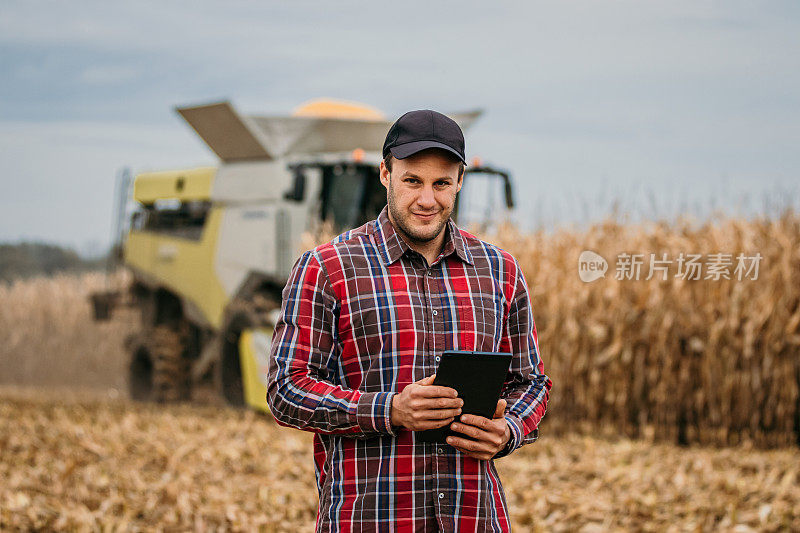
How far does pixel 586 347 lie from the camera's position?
8805 millimetres

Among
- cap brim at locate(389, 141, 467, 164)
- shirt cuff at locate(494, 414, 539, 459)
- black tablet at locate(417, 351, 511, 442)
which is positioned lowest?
shirt cuff at locate(494, 414, 539, 459)

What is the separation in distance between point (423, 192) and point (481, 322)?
0.36m

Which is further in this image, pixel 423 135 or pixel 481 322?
pixel 481 322

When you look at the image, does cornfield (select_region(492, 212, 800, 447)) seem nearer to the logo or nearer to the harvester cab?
the logo

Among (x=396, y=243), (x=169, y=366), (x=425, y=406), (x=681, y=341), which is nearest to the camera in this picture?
(x=425, y=406)

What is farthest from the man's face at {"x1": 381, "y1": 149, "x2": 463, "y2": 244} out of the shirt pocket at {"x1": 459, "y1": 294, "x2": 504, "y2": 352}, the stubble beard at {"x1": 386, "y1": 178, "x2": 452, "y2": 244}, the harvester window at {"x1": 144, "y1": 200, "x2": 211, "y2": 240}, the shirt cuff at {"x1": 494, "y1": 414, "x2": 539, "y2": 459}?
the harvester window at {"x1": 144, "y1": 200, "x2": 211, "y2": 240}

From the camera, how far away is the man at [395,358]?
2.09 metres

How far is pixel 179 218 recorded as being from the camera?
43.0 feet

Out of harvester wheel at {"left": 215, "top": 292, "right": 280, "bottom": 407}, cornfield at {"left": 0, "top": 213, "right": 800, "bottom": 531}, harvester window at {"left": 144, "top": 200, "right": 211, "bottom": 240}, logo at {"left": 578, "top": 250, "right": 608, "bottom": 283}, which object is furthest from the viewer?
harvester window at {"left": 144, "top": 200, "right": 211, "bottom": 240}

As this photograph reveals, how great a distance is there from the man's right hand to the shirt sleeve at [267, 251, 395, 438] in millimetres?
41

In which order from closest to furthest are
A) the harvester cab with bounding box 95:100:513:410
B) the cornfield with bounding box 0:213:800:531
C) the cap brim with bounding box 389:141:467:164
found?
the cap brim with bounding box 389:141:467:164 → the cornfield with bounding box 0:213:800:531 → the harvester cab with bounding box 95:100:513:410

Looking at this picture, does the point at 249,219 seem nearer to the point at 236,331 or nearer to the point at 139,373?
the point at 236,331

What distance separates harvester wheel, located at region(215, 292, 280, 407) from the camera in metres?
10.0

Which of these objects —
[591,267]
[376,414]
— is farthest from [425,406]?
[591,267]
